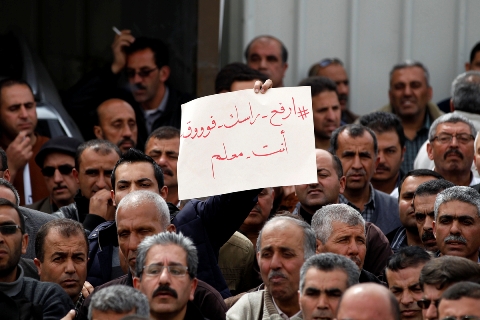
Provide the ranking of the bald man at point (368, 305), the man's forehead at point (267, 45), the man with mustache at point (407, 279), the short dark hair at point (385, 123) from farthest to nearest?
the man's forehead at point (267, 45)
the short dark hair at point (385, 123)
the man with mustache at point (407, 279)
the bald man at point (368, 305)

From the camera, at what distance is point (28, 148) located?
956cm

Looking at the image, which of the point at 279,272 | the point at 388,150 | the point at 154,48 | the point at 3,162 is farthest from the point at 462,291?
the point at 154,48

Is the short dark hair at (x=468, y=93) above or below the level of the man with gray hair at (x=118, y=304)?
above

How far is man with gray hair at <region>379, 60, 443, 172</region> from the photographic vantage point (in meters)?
10.6

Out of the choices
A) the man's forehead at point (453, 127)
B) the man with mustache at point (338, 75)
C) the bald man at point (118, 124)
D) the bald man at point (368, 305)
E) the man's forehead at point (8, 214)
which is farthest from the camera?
the man with mustache at point (338, 75)

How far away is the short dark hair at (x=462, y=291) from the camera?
20.3 ft

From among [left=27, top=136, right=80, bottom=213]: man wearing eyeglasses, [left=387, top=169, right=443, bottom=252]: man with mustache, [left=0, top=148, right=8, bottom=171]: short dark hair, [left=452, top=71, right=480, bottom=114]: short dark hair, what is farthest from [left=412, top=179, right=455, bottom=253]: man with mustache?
[left=0, top=148, right=8, bottom=171]: short dark hair

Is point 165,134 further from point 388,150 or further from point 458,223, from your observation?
point 458,223

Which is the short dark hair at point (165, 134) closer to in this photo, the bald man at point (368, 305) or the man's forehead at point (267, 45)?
the man's forehead at point (267, 45)

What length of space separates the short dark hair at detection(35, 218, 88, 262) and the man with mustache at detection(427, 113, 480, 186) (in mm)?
2766

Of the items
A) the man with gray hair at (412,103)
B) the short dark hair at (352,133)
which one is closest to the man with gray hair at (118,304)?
the short dark hair at (352,133)

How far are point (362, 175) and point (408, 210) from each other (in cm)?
67

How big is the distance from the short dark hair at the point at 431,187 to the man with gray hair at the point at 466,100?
62.7 inches

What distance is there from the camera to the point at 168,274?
Answer: 6.68 m
